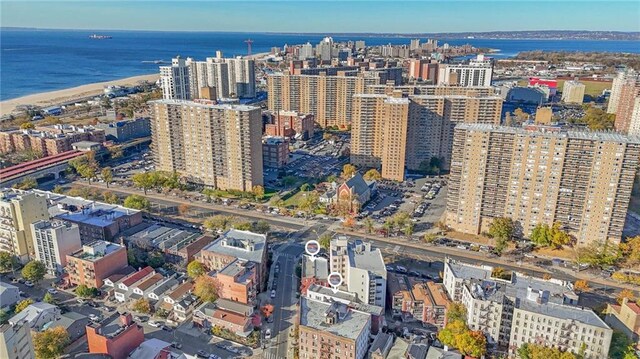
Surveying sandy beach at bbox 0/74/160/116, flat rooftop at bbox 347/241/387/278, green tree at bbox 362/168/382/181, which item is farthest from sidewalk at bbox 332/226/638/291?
sandy beach at bbox 0/74/160/116

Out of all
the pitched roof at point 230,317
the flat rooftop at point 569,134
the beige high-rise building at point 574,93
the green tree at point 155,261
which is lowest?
the green tree at point 155,261

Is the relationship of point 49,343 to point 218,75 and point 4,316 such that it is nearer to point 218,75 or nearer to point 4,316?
point 4,316

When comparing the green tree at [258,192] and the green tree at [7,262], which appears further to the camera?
the green tree at [258,192]

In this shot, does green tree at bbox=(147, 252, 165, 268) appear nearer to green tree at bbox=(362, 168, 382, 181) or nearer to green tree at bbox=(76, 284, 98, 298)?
green tree at bbox=(76, 284, 98, 298)

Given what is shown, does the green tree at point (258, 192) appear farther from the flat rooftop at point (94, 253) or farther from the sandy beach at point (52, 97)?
the sandy beach at point (52, 97)

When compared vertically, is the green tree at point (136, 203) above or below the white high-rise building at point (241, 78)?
below

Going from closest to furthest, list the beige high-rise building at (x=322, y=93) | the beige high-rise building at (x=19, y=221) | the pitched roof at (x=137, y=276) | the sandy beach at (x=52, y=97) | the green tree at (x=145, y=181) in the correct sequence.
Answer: the pitched roof at (x=137, y=276) → the beige high-rise building at (x=19, y=221) → the green tree at (x=145, y=181) → the beige high-rise building at (x=322, y=93) → the sandy beach at (x=52, y=97)

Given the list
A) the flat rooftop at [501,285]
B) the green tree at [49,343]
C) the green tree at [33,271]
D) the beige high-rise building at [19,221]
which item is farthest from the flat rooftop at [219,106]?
the green tree at [49,343]
